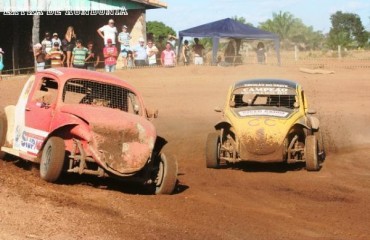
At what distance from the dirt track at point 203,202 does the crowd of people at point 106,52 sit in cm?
507

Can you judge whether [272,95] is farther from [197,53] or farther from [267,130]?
[197,53]

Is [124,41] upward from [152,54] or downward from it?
upward

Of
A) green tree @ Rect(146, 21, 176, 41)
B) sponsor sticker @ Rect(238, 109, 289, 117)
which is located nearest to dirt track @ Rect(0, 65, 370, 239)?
sponsor sticker @ Rect(238, 109, 289, 117)

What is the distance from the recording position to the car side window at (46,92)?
10.1 metres

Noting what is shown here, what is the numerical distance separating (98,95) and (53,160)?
1628 mm

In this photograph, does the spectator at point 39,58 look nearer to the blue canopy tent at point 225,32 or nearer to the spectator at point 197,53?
the spectator at point 197,53

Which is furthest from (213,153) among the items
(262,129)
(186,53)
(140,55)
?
(186,53)

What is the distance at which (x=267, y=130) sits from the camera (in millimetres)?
11852

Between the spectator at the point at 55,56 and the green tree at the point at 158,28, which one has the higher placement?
the green tree at the point at 158,28

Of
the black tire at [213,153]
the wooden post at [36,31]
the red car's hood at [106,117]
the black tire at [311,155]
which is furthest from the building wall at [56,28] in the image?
the red car's hood at [106,117]

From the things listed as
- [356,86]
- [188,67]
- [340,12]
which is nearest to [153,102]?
[188,67]

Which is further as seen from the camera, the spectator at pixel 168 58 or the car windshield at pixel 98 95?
the spectator at pixel 168 58

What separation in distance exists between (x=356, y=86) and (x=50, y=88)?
15131 mm

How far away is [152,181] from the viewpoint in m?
9.68
